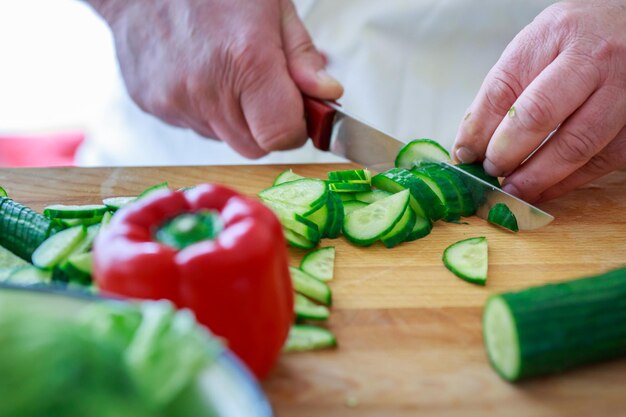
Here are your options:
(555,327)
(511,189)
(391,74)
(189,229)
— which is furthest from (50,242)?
(391,74)

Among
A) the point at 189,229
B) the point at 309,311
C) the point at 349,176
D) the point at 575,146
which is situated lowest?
the point at 349,176

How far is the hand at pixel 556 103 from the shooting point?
2.34 m

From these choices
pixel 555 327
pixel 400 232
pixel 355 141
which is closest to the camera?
pixel 555 327

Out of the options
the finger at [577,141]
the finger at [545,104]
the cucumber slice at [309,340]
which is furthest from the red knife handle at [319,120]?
the cucumber slice at [309,340]

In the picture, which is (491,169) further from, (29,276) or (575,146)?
(29,276)

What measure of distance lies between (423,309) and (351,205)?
63 centimetres

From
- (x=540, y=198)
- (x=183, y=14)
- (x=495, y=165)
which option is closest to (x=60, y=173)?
(x=183, y=14)

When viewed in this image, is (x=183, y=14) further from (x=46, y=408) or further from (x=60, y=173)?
(x=46, y=408)

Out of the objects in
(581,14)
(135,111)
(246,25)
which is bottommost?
(135,111)

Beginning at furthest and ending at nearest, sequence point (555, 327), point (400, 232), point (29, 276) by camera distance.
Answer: point (400, 232) < point (29, 276) < point (555, 327)

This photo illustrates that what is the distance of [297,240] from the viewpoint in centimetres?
224

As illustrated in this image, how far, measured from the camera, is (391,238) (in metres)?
2.26

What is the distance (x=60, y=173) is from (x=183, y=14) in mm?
750

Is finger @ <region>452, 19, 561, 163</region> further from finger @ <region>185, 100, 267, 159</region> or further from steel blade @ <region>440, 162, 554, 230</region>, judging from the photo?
finger @ <region>185, 100, 267, 159</region>
